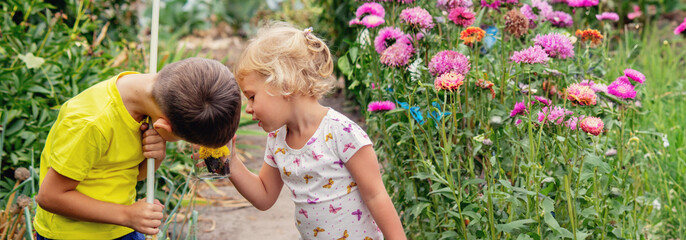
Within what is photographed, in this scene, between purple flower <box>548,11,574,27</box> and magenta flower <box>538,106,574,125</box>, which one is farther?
purple flower <box>548,11,574,27</box>

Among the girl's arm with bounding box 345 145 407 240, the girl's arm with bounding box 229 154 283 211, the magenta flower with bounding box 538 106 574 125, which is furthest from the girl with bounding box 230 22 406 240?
the magenta flower with bounding box 538 106 574 125

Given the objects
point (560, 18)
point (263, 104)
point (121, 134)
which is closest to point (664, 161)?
point (560, 18)

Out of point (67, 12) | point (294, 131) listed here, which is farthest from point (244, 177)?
point (67, 12)

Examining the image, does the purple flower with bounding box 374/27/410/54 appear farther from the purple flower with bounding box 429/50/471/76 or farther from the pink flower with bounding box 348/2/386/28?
the purple flower with bounding box 429/50/471/76

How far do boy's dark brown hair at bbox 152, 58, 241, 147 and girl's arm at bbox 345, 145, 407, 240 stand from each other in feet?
1.16

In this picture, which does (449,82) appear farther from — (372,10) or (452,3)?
(372,10)

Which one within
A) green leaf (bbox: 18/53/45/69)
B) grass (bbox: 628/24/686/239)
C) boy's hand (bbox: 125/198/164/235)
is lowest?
grass (bbox: 628/24/686/239)

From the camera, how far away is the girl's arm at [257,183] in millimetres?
1926

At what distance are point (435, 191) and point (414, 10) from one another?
1.90ft

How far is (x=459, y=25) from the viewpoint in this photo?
2.19m

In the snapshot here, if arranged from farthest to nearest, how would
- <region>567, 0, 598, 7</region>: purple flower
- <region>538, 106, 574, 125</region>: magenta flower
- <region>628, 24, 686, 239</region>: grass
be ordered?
<region>628, 24, 686, 239</region>: grass, <region>567, 0, 598, 7</region>: purple flower, <region>538, 106, 574, 125</region>: magenta flower

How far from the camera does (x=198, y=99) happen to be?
1.56 m

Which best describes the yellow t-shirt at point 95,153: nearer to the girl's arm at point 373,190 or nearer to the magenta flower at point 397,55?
the girl's arm at point 373,190

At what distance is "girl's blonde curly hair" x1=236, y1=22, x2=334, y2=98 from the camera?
1.72 metres
